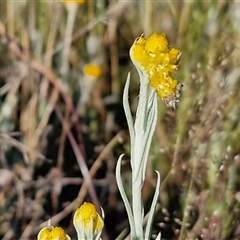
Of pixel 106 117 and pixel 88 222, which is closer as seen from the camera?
pixel 88 222

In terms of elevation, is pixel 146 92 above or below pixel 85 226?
above

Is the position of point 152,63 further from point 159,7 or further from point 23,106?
point 159,7

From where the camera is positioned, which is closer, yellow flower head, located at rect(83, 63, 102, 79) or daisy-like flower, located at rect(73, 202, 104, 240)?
daisy-like flower, located at rect(73, 202, 104, 240)

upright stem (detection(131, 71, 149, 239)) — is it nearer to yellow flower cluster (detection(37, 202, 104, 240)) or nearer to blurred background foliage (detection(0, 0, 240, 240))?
yellow flower cluster (detection(37, 202, 104, 240))

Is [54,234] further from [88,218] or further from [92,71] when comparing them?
[92,71]

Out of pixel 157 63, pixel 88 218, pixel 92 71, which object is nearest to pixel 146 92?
pixel 157 63

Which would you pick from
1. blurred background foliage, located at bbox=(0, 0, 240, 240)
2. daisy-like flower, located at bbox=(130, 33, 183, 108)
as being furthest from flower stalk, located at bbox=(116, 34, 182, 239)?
blurred background foliage, located at bbox=(0, 0, 240, 240)
